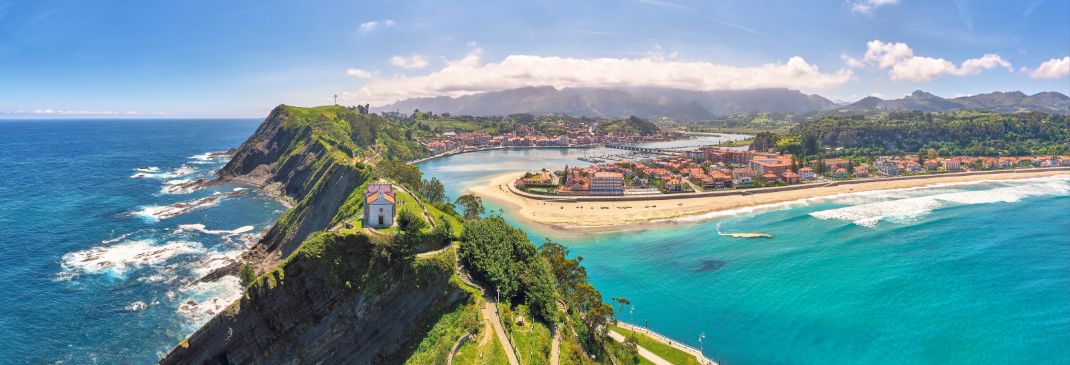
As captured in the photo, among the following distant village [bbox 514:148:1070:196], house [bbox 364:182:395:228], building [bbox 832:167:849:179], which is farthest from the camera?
building [bbox 832:167:849:179]

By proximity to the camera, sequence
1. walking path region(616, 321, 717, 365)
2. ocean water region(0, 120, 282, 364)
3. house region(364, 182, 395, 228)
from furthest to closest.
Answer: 1. ocean water region(0, 120, 282, 364)
2. house region(364, 182, 395, 228)
3. walking path region(616, 321, 717, 365)

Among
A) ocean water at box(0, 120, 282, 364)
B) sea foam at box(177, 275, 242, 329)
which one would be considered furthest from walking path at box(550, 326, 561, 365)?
ocean water at box(0, 120, 282, 364)

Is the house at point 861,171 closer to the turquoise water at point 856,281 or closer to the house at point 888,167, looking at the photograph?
the house at point 888,167

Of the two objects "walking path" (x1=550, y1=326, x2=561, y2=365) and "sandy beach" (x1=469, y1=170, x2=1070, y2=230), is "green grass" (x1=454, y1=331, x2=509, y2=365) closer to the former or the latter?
"walking path" (x1=550, y1=326, x2=561, y2=365)

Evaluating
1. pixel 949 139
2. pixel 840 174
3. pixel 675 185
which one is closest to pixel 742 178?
pixel 675 185

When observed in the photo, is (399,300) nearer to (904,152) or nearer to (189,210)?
(189,210)

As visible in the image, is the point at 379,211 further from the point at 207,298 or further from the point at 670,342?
the point at 670,342

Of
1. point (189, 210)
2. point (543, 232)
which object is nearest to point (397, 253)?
point (543, 232)
